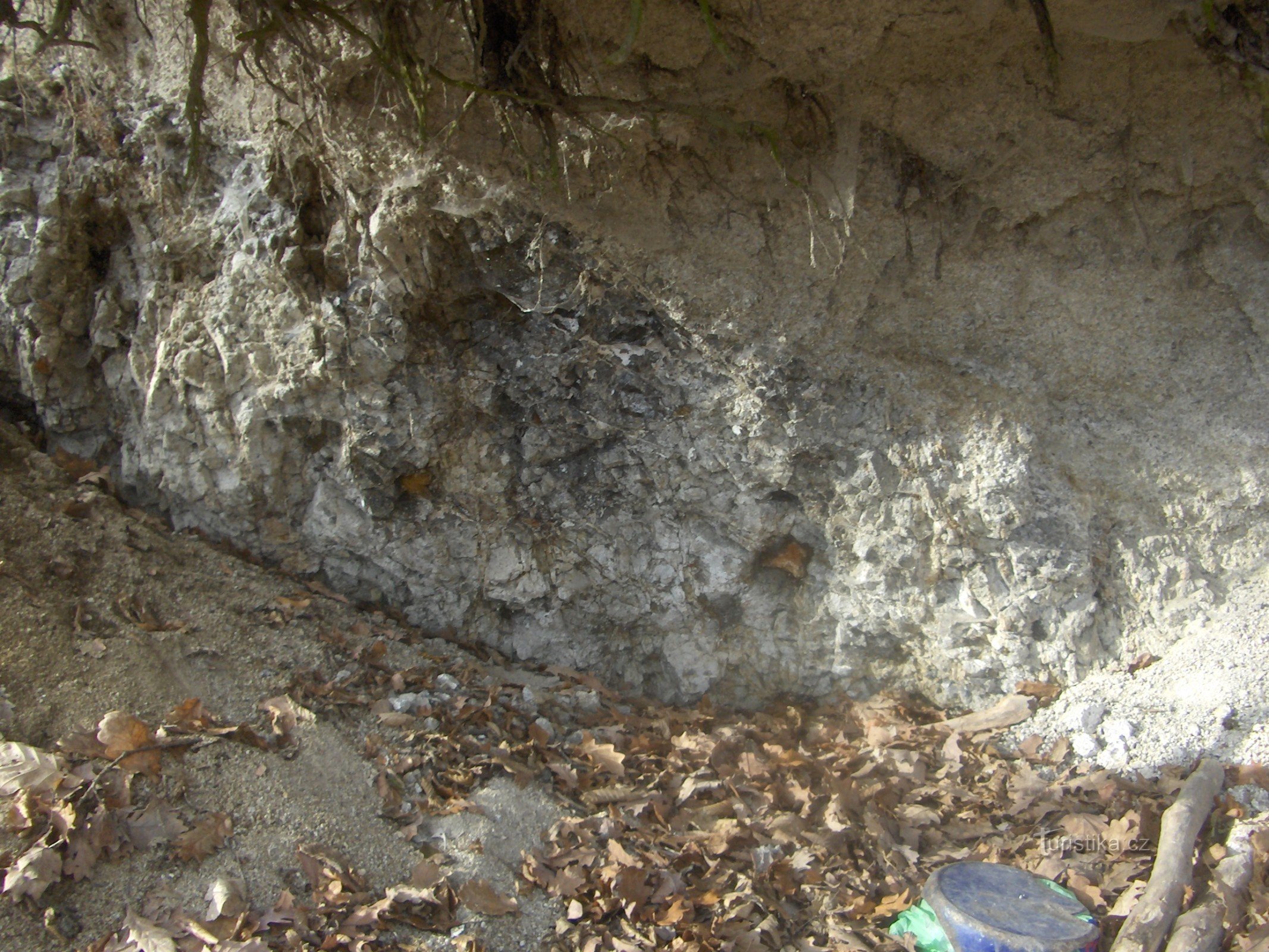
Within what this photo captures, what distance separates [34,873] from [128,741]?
20.2 inches

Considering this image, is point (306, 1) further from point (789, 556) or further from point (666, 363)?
point (789, 556)

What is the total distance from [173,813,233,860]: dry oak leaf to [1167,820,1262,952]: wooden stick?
3140 mm

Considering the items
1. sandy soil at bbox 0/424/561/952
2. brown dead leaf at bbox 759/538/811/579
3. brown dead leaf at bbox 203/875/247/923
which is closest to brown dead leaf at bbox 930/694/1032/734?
brown dead leaf at bbox 759/538/811/579

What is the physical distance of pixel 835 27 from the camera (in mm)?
3035

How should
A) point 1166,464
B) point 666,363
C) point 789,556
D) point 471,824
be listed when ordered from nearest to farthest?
point 471,824 → point 1166,464 → point 666,363 → point 789,556

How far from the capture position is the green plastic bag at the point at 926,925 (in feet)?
8.96

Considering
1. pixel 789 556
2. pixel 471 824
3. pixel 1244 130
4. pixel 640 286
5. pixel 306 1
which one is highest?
pixel 1244 130

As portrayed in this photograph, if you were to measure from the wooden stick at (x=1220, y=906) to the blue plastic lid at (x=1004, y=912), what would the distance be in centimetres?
27

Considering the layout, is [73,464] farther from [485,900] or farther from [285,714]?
[485,900]

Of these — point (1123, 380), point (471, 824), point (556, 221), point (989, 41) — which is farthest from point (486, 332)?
point (1123, 380)

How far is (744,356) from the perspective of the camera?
3.67m

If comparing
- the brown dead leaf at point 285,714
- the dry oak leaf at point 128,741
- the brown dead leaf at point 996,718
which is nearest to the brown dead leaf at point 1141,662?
the brown dead leaf at point 996,718

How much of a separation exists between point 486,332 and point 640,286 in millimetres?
831

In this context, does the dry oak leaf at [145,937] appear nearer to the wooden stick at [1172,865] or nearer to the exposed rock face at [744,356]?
the exposed rock face at [744,356]
